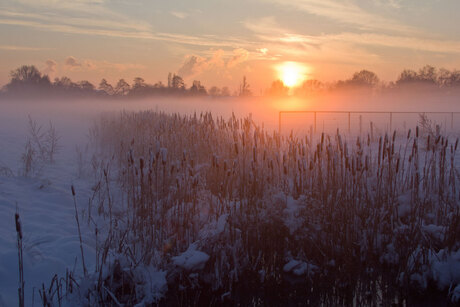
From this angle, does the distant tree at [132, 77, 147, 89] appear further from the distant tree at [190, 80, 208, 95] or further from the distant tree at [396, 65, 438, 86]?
the distant tree at [396, 65, 438, 86]

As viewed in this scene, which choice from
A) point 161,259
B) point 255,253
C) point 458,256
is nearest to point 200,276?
point 161,259

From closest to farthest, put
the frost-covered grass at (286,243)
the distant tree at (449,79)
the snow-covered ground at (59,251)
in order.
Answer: the snow-covered ground at (59,251)
the frost-covered grass at (286,243)
the distant tree at (449,79)

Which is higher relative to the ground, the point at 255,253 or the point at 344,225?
the point at 344,225

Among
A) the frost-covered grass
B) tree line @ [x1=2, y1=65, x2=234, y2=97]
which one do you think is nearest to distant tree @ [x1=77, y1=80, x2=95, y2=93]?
tree line @ [x1=2, y1=65, x2=234, y2=97]

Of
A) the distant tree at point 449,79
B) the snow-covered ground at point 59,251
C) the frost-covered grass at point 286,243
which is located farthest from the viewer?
the distant tree at point 449,79

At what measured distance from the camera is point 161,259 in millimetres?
4094

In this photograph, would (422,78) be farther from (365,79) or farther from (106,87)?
(106,87)

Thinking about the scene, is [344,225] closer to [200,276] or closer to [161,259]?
[200,276]

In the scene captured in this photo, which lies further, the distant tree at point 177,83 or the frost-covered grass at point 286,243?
the distant tree at point 177,83

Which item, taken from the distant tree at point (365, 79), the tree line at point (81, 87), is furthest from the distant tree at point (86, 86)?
the distant tree at point (365, 79)

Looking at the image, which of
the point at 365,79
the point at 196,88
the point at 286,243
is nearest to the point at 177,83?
the point at 196,88

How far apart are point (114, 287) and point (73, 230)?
1648 millimetres

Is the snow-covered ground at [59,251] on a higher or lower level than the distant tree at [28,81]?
lower

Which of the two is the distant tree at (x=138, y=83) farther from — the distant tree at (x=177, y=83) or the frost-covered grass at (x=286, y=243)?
the frost-covered grass at (x=286, y=243)
